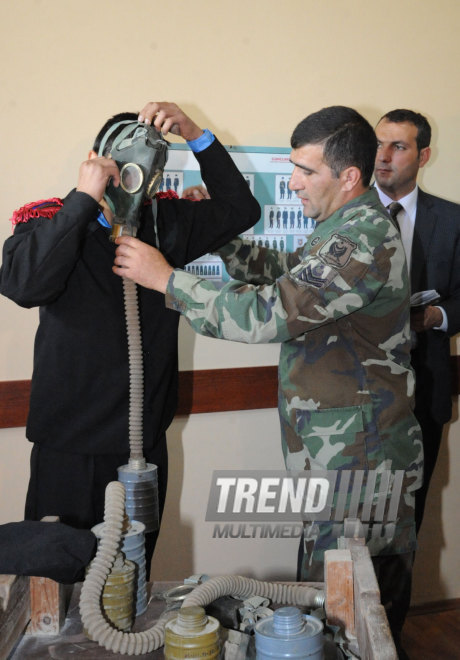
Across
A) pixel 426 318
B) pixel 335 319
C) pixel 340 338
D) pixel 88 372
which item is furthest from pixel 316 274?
pixel 426 318

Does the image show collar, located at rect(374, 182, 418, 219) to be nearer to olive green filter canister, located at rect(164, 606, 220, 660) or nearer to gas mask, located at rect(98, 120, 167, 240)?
gas mask, located at rect(98, 120, 167, 240)

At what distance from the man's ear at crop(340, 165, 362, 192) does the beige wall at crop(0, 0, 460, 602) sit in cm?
96

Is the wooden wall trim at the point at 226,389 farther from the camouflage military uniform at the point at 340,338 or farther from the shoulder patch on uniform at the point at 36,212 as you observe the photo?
the shoulder patch on uniform at the point at 36,212

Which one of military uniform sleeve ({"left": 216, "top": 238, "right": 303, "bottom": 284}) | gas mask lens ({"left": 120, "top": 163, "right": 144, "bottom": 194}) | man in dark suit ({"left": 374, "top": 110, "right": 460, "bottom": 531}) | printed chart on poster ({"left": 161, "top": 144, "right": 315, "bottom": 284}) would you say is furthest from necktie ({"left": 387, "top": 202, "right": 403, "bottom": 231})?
gas mask lens ({"left": 120, "top": 163, "right": 144, "bottom": 194})

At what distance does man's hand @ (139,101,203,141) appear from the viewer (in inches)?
67.0

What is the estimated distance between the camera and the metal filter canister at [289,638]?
0.88 metres

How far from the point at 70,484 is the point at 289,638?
953mm

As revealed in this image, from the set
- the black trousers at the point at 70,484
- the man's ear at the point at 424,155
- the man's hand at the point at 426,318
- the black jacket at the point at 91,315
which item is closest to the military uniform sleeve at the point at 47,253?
the black jacket at the point at 91,315

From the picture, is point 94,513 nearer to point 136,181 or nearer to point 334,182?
point 136,181

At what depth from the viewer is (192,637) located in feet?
2.97

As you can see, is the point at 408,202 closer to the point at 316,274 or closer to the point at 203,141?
the point at 203,141

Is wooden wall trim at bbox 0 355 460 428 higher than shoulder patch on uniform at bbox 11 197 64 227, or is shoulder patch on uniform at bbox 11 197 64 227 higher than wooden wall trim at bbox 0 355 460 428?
shoulder patch on uniform at bbox 11 197 64 227

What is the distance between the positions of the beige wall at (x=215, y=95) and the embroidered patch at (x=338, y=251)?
1.13 meters

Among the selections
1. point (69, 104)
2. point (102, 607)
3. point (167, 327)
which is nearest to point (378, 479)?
point (167, 327)
